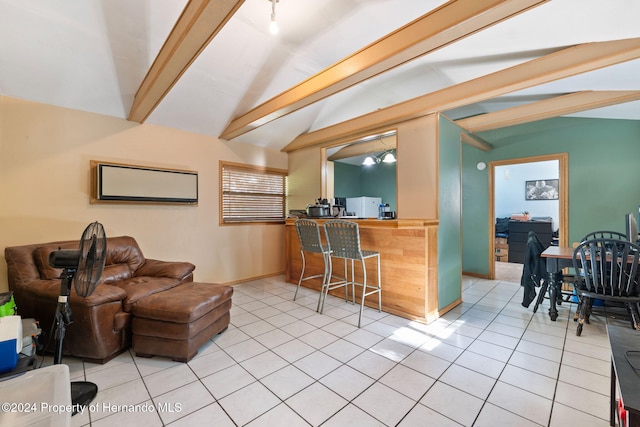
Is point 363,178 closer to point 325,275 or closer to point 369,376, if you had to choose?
point 325,275

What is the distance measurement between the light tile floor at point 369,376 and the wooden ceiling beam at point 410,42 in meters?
2.39

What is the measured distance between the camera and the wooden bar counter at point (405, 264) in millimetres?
2922

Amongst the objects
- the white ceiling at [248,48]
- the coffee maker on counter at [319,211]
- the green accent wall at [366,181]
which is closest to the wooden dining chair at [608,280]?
the white ceiling at [248,48]

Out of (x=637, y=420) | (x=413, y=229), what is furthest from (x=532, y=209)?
(x=637, y=420)

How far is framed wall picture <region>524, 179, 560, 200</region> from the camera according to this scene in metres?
7.08

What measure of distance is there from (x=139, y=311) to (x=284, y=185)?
11.6 ft

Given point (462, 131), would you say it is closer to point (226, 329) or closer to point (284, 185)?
point (284, 185)

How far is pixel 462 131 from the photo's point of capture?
378cm

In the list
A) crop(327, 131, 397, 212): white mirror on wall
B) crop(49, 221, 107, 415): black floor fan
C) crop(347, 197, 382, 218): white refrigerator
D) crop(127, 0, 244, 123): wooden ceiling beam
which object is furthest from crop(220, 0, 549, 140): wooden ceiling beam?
crop(347, 197, 382, 218): white refrigerator

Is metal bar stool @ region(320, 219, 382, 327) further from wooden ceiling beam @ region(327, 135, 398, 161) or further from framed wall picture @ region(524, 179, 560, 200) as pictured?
framed wall picture @ region(524, 179, 560, 200)

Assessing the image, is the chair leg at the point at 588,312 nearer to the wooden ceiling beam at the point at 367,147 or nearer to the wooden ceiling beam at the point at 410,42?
→ the wooden ceiling beam at the point at 410,42

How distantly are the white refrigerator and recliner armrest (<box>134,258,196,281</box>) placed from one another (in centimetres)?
437

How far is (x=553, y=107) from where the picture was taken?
132 inches

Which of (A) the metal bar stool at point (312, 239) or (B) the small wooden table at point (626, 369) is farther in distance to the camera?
(A) the metal bar stool at point (312, 239)
